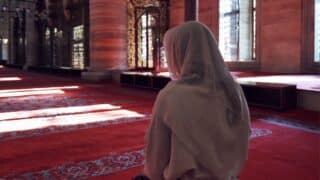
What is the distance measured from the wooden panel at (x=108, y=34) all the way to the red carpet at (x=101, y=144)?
6.14 meters

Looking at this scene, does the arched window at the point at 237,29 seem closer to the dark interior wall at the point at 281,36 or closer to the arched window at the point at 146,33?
the dark interior wall at the point at 281,36

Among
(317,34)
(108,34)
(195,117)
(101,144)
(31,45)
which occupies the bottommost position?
(101,144)

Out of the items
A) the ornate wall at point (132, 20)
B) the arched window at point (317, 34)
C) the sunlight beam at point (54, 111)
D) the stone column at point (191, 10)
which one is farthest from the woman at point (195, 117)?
the ornate wall at point (132, 20)

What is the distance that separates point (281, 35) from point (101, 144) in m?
8.97

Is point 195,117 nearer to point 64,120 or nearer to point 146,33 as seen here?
point 64,120

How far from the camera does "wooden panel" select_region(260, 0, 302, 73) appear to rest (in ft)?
37.2

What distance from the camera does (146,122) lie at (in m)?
5.57

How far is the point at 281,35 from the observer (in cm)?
1179

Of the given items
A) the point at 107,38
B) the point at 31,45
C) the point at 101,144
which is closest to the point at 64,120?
the point at 101,144

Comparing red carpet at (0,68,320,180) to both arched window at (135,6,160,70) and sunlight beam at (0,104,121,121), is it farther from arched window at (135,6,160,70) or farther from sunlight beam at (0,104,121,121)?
arched window at (135,6,160,70)

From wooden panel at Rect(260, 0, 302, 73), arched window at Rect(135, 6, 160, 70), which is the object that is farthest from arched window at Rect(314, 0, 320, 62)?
arched window at Rect(135, 6, 160, 70)

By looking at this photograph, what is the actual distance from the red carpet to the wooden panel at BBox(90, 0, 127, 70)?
6.14 meters

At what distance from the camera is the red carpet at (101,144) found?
3.24 m

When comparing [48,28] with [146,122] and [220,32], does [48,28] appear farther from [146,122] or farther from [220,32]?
[146,122]
